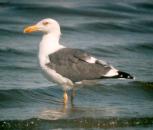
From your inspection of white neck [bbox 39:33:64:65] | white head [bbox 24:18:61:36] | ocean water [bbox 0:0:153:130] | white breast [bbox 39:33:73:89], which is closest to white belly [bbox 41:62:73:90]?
white breast [bbox 39:33:73:89]

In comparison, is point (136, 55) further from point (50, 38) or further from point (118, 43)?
point (50, 38)

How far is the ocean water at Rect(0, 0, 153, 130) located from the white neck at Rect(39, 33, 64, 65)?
2.77 feet

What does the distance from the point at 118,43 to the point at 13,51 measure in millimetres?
2981

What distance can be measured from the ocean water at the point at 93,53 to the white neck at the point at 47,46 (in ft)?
2.77

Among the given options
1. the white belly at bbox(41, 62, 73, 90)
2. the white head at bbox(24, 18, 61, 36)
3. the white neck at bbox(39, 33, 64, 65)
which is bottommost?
the white belly at bbox(41, 62, 73, 90)

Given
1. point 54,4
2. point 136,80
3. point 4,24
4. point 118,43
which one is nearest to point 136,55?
point 118,43

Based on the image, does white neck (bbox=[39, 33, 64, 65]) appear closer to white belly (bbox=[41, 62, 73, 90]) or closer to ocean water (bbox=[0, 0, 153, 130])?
white belly (bbox=[41, 62, 73, 90])

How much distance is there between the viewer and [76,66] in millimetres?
12594

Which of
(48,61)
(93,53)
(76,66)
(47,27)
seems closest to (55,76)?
(48,61)

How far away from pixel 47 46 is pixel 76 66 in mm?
705

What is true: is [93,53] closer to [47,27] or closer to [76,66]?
[47,27]

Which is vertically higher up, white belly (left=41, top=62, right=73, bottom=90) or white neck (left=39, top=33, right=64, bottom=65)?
white neck (left=39, top=33, right=64, bottom=65)

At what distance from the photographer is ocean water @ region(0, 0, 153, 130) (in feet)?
38.2

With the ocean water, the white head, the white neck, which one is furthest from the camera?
the white head
